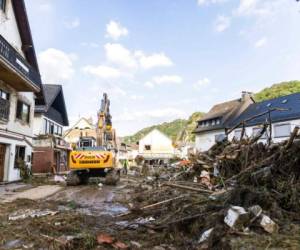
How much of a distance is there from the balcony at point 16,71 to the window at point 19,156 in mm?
3662

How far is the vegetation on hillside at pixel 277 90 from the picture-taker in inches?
2225

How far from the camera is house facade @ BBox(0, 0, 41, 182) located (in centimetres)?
1550

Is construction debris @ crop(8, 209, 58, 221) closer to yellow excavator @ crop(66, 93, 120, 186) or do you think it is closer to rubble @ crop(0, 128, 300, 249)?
rubble @ crop(0, 128, 300, 249)

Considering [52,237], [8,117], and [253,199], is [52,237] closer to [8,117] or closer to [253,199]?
[253,199]

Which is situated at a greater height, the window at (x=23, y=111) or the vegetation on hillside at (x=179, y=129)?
the vegetation on hillside at (x=179, y=129)

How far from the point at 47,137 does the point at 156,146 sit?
37399 millimetres

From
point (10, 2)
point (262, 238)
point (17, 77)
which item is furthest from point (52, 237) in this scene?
point (10, 2)

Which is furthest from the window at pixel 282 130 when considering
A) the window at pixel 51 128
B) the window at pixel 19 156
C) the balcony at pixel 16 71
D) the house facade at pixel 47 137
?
the window at pixel 19 156

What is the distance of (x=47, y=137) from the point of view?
87.6ft

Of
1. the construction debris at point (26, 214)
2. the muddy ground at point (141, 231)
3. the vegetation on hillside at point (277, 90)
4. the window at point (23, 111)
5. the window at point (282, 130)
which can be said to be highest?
the vegetation on hillside at point (277, 90)

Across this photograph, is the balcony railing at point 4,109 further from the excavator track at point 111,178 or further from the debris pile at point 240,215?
the debris pile at point 240,215

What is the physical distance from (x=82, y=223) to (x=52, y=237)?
1222mm

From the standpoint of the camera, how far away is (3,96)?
1664 centimetres

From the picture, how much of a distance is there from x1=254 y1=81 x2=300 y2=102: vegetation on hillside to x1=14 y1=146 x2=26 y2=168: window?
155 ft
